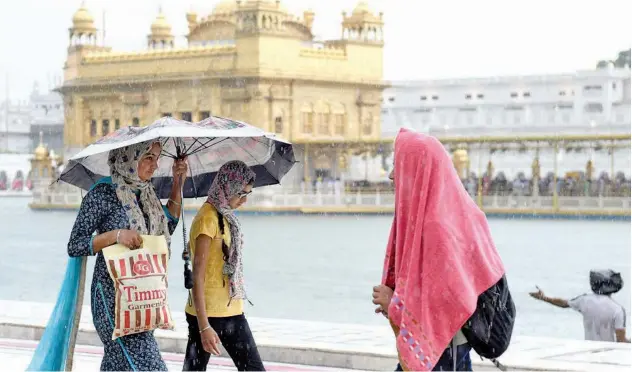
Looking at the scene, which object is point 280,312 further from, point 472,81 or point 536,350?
point 472,81

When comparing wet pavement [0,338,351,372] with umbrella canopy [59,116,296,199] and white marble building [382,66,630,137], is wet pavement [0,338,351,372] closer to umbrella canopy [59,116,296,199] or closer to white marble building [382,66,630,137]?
umbrella canopy [59,116,296,199]

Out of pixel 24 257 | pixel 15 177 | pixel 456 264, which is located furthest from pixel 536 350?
pixel 15 177

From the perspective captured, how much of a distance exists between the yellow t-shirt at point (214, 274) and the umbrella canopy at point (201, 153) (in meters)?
0.28

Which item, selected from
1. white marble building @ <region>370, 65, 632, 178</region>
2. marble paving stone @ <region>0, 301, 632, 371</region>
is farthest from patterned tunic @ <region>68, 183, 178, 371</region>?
white marble building @ <region>370, 65, 632, 178</region>

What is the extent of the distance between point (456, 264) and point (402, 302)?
20 cm

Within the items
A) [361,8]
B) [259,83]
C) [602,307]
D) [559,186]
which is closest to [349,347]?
[602,307]

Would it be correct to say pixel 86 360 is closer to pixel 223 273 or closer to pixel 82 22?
pixel 223 273

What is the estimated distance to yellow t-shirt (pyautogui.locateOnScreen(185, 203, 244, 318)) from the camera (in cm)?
490

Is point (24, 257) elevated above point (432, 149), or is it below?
below

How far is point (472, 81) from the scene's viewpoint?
72.2 m

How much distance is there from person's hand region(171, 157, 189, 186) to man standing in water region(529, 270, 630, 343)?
7.93 ft

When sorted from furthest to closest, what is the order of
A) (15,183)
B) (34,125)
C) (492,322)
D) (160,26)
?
(34,125)
(15,183)
(160,26)
(492,322)

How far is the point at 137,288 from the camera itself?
4.55 m

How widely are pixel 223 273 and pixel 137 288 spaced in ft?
1.50
